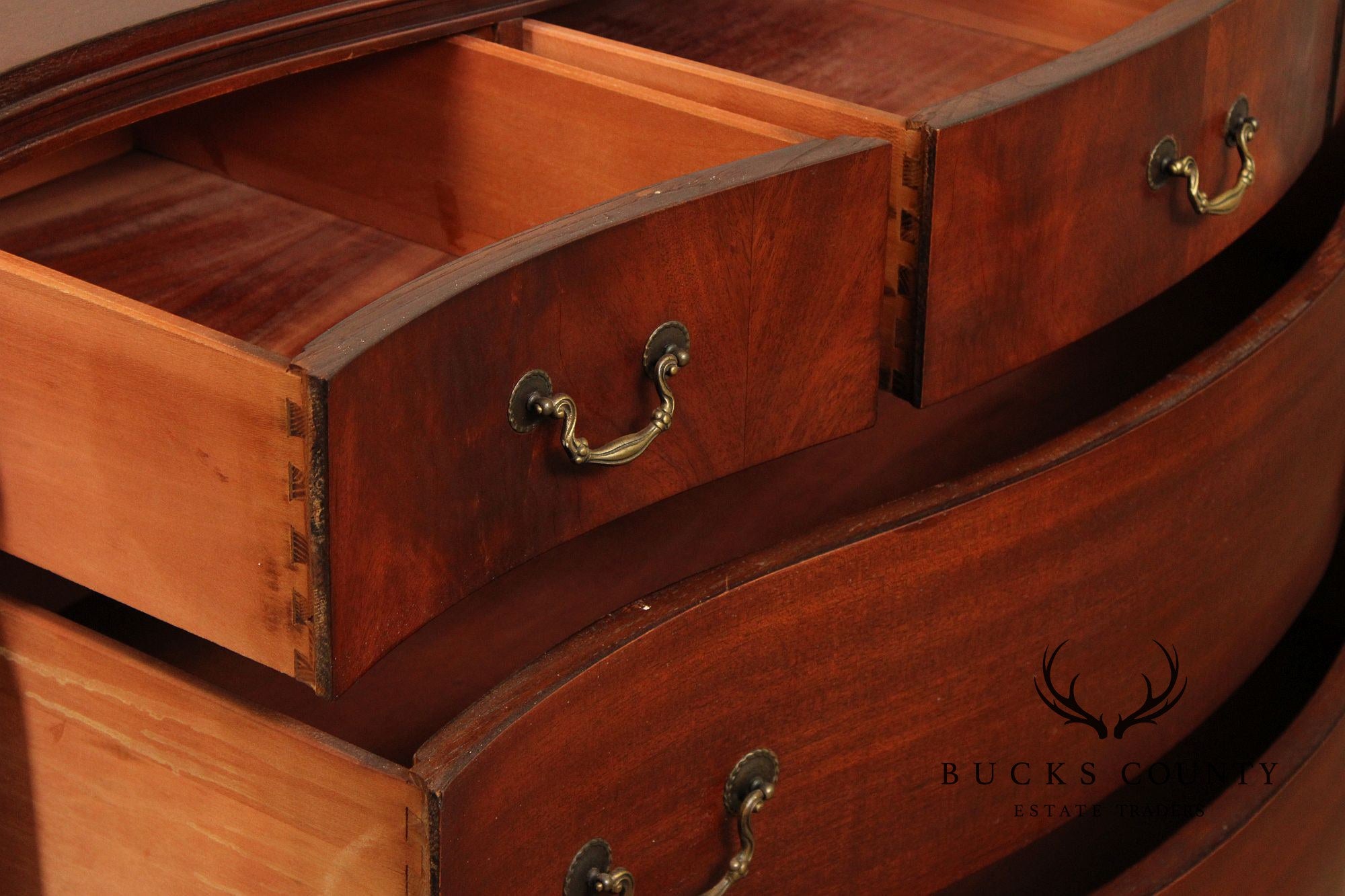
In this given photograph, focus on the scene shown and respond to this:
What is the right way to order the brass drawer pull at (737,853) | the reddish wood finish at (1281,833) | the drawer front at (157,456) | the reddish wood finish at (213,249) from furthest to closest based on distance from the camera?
the reddish wood finish at (1281,833)
the reddish wood finish at (213,249)
the brass drawer pull at (737,853)
the drawer front at (157,456)

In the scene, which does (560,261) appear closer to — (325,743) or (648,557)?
(325,743)

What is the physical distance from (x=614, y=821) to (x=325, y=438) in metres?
0.19

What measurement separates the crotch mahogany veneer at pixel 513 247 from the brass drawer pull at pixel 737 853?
0.35ft

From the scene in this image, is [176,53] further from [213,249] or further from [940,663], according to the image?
[940,663]

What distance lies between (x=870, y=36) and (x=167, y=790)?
53 cm

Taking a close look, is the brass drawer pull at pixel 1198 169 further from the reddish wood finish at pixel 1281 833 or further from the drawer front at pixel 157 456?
the drawer front at pixel 157 456

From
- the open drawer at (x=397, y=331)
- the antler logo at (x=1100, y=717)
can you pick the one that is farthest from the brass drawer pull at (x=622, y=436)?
the antler logo at (x=1100, y=717)

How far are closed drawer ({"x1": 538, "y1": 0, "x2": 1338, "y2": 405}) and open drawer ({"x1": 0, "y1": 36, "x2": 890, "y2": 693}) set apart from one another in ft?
0.10

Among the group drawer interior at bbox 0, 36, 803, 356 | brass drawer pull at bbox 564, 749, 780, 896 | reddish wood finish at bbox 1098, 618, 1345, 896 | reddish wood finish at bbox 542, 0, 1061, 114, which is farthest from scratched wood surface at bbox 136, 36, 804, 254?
reddish wood finish at bbox 1098, 618, 1345, 896

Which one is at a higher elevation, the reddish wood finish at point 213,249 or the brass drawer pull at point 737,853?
the reddish wood finish at point 213,249

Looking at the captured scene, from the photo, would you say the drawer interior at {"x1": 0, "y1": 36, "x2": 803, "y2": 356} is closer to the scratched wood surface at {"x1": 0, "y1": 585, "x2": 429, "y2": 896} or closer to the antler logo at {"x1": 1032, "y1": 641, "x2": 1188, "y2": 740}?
the scratched wood surface at {"x1": 0, "y1": 585, "x2": 429, "y2": 896}

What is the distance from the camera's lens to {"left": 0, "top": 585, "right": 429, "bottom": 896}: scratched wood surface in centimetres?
48

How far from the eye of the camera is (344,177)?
2.39 ft

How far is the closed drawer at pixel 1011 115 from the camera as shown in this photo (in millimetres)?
608
